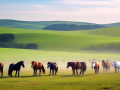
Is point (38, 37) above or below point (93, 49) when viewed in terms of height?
above

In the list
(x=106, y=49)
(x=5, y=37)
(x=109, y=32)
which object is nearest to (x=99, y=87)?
(x=106, y=49)

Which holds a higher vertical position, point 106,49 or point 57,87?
point 106,49

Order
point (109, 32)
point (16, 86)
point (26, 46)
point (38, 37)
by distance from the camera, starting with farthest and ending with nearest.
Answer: point (109, 32)
point (38, 37)
point (26, 46)
point (16, 86)

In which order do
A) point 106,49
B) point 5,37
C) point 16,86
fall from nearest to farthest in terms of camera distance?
point 16,86 → point 106,49 → point 5,37

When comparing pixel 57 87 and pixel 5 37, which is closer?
pixel 57 87

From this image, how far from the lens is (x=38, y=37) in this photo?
114m

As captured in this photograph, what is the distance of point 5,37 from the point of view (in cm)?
10681

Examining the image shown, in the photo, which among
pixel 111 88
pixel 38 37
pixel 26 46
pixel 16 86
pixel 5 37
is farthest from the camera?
pixel 38 37

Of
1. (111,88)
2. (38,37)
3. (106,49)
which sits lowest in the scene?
(111,88)

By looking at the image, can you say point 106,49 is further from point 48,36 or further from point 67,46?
point 48,36

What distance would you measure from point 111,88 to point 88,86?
191 centimetres

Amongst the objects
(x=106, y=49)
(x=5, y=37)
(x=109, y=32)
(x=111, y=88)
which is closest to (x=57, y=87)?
(x=111, y=88)

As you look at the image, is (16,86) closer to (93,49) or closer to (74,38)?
(93,49)

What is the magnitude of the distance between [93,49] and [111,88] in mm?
72958
